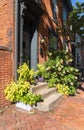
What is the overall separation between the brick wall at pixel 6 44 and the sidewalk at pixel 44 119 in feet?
2.28

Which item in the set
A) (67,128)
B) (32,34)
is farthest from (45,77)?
(67,128)

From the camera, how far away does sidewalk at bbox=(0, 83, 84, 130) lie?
4879 mm

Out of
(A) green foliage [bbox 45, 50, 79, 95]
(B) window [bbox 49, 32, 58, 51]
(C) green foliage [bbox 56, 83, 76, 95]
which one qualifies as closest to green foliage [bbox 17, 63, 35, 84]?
(A) green foliage [bbox 45, 50, 79, 95]

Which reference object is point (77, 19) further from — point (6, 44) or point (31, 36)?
point (6, 44)

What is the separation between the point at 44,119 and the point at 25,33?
4422 mm

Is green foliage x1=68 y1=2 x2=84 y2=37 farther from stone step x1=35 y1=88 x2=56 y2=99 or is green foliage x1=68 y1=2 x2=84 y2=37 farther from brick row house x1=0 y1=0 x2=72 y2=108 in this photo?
stone step x1=35 y1=88 x2=56 y2=99

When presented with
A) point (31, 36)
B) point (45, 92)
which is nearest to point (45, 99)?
point (45, 92)

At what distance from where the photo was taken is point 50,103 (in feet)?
21.0

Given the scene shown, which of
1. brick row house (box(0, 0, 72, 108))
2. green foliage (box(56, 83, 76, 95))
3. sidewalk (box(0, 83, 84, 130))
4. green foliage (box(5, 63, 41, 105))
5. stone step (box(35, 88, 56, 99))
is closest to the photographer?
sidewalk (box(0, 83, 84, 130))

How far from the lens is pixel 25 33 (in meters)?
8.87

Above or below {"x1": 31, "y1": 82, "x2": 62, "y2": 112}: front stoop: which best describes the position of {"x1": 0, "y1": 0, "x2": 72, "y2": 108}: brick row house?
above

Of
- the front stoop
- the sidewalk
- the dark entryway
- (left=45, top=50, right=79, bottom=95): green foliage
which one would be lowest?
the sidewalk

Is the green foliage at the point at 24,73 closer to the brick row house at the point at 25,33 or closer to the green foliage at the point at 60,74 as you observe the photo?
the brick row house at the point at 25,33

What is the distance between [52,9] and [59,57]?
12.6ft
